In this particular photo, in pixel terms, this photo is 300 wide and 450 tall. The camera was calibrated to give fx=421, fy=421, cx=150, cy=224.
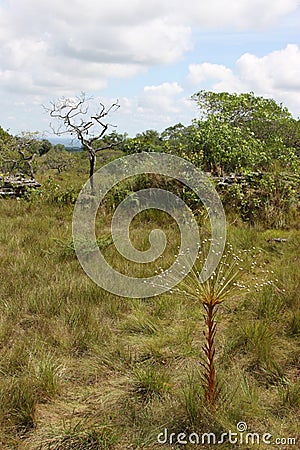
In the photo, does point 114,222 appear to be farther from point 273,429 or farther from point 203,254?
point 273,429

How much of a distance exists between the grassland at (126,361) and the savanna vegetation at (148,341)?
10 millimetres

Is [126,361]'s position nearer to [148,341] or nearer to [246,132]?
[148,341]

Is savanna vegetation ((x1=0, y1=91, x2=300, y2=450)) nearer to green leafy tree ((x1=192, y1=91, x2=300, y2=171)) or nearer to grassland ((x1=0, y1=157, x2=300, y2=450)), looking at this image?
Result: grassland ((x1=0, y1=157, x2=300, y2=450))

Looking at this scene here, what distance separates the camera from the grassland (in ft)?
8.62

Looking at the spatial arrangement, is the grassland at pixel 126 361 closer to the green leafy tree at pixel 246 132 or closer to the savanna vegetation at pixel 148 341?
the savanna vegetation at pixel 148 341

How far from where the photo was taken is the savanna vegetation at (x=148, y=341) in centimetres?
263

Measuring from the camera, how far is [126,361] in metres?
3.39

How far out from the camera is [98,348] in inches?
139

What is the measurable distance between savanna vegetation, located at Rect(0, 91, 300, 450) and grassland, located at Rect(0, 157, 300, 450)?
1cm

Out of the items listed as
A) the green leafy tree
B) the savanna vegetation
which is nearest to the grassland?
the savanna vegetation

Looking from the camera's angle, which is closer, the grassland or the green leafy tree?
the grassland

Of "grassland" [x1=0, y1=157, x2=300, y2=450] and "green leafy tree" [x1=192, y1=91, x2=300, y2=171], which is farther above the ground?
"green leafy tree" [x1=192, y1=91, x2=300, y2=171]

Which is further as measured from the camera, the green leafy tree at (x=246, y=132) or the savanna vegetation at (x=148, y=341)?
the green leafy tree at (x=246, y=132)

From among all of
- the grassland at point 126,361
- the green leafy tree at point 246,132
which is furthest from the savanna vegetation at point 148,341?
the green leafy tree at point 246,132
